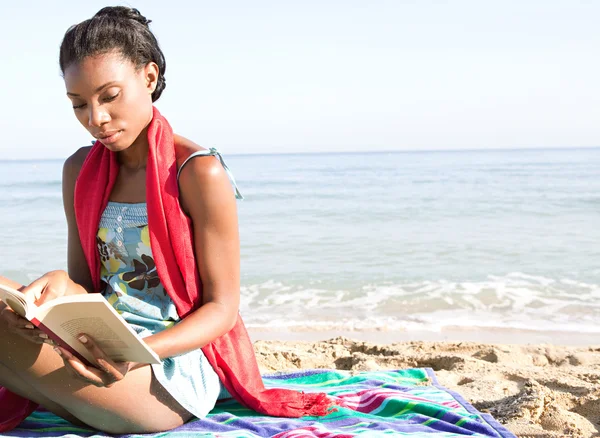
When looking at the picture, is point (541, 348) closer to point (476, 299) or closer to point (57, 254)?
point (476, 299)

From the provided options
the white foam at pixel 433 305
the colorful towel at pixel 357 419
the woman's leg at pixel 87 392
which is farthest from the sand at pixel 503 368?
the woman's leg at pixel 87 392

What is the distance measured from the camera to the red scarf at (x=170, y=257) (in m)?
2.48

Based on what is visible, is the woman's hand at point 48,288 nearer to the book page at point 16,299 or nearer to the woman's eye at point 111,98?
the book page at point 16,299

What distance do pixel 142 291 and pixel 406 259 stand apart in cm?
665

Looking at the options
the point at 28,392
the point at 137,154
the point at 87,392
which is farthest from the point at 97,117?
the point at 28,392

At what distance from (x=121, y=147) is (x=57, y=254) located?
25.7 feet

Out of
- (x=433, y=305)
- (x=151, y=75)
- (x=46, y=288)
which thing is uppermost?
(x=151, y=75)

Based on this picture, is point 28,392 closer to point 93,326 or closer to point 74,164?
point 93,326

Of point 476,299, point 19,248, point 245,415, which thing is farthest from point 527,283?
point 19,248

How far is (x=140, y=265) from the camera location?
2.62 m

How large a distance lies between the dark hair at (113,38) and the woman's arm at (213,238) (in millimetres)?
446

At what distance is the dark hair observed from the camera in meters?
2.35

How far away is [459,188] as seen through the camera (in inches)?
818

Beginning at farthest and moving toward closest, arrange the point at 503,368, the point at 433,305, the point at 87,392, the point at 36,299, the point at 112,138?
the point at 433,305 → the point at 503,368 → the point at 112,138 → the point at 87,392 → the point at 36,299
